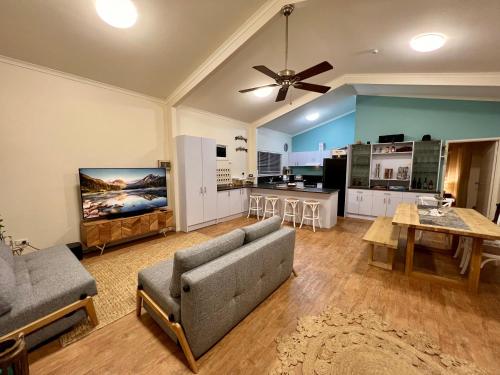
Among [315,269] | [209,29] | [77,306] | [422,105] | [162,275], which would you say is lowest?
[315,269]

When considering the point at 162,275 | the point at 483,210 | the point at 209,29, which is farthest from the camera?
the point at 483,210

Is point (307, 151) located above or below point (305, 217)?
above

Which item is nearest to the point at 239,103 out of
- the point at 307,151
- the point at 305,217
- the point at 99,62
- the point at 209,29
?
the point at 209,29

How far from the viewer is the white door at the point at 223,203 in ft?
17.3

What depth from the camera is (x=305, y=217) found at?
16.5 feet

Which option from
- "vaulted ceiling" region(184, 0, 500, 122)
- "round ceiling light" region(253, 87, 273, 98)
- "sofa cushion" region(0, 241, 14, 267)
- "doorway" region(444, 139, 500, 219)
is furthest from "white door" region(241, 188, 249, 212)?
"doorway" region(444, 139, 500, 219)

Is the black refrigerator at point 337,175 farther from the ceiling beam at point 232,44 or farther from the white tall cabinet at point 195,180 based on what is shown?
the ceiling beam at point 232,44

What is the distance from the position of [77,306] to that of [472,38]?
5264mm

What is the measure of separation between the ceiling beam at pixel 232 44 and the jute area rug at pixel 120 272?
2.83 m

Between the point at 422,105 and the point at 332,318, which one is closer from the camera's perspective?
the point at 332,318

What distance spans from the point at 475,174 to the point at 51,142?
9432mm

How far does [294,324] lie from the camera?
6.32 ft

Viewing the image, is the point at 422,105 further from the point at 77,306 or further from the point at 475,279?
the point at 77,306

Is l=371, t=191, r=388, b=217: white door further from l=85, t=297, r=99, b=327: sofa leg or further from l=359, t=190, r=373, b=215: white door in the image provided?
l=85, t=297, r=99, b=327: sofa leg
